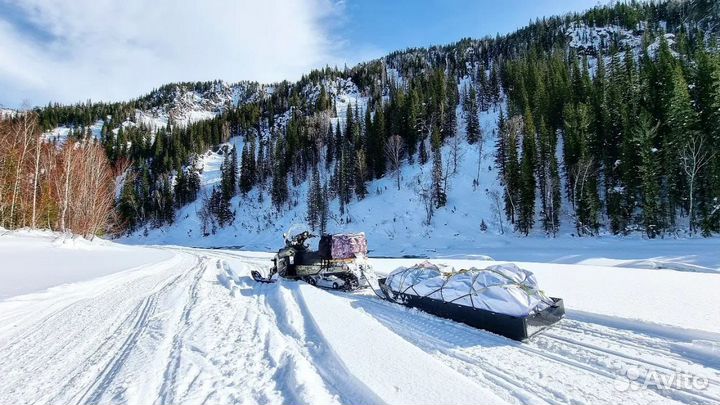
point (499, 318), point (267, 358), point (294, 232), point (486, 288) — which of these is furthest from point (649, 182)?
point (267, 358)

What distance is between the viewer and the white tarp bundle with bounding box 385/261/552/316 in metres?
5.97

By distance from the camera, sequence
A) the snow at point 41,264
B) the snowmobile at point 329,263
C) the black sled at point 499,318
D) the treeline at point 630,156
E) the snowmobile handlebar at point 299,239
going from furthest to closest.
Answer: the treeline at point 630,156 → the snowmobile handlebar at point 299,239 → the snow at point 41,264 → the snowmobile at point 329,263 → the black sled at point 499,318

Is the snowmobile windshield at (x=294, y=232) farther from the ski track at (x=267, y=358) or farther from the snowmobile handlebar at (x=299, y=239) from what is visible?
the ski track at (x=267, y=358)

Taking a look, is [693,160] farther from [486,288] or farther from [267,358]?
[267,358]

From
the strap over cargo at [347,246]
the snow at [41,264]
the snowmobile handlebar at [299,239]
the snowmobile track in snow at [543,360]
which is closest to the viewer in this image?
the snowmobile track in snow at [543,360]

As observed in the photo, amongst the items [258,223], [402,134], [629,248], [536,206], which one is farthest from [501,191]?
[258,223]

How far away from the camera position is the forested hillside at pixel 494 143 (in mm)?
31141

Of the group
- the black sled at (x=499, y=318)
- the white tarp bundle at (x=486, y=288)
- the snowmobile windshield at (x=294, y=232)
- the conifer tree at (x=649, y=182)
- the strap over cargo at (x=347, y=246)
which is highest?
the conifer tree at (x=649, y=182)

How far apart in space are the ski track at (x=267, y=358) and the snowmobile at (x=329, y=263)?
9.35ft

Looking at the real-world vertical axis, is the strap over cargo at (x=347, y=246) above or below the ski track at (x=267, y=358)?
above

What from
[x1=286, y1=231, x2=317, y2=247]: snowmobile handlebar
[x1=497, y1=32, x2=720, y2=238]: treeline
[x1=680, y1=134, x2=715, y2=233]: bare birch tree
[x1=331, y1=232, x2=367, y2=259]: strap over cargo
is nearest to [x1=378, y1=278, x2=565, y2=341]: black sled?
[x1=331, y1=232, x2=367, y2=259]: strap over cargo

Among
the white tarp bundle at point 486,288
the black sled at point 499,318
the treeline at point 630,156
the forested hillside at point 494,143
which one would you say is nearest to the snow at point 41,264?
the forested hillside at point 494,143

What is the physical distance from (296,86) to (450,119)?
3149 inches

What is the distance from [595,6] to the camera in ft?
399
